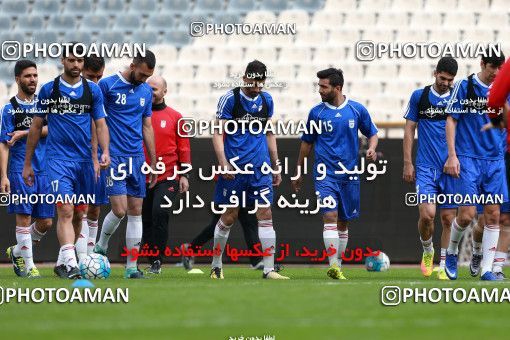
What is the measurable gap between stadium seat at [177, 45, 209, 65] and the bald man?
662 centimetres

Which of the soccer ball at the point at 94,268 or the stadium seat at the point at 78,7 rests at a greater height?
the stadium seat at the point at 78,7

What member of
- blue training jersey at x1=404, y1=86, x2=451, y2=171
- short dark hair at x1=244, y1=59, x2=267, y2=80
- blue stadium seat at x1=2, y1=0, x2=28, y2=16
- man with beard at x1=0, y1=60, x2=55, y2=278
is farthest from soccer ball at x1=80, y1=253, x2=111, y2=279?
blue stadium seat at x1=2, y1=0, x2=28, y2=16

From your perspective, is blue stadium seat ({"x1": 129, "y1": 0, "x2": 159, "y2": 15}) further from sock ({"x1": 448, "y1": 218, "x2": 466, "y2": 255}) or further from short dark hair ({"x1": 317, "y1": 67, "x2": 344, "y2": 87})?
sock ({"x1": 448, "y1": 218, "x2": 466, "y2": 255})

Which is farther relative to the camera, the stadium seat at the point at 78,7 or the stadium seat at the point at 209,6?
the stadium seat at the point at 78,7

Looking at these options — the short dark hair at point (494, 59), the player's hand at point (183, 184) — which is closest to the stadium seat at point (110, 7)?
the player's hand at point (183, 184)

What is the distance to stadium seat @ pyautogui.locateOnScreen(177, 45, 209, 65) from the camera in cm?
2042

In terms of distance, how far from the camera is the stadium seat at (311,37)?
20203mm

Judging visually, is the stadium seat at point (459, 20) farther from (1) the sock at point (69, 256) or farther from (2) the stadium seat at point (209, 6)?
(1) the sock at point (69, 256)

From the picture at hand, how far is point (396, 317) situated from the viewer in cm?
737

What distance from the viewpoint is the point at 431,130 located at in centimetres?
1212

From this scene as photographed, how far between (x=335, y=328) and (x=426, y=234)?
19.5ft

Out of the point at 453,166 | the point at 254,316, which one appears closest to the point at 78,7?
the point at 453,166

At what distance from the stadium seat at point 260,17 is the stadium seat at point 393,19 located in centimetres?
187

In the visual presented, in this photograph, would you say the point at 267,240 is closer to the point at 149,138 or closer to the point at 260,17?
the point at 149,138
